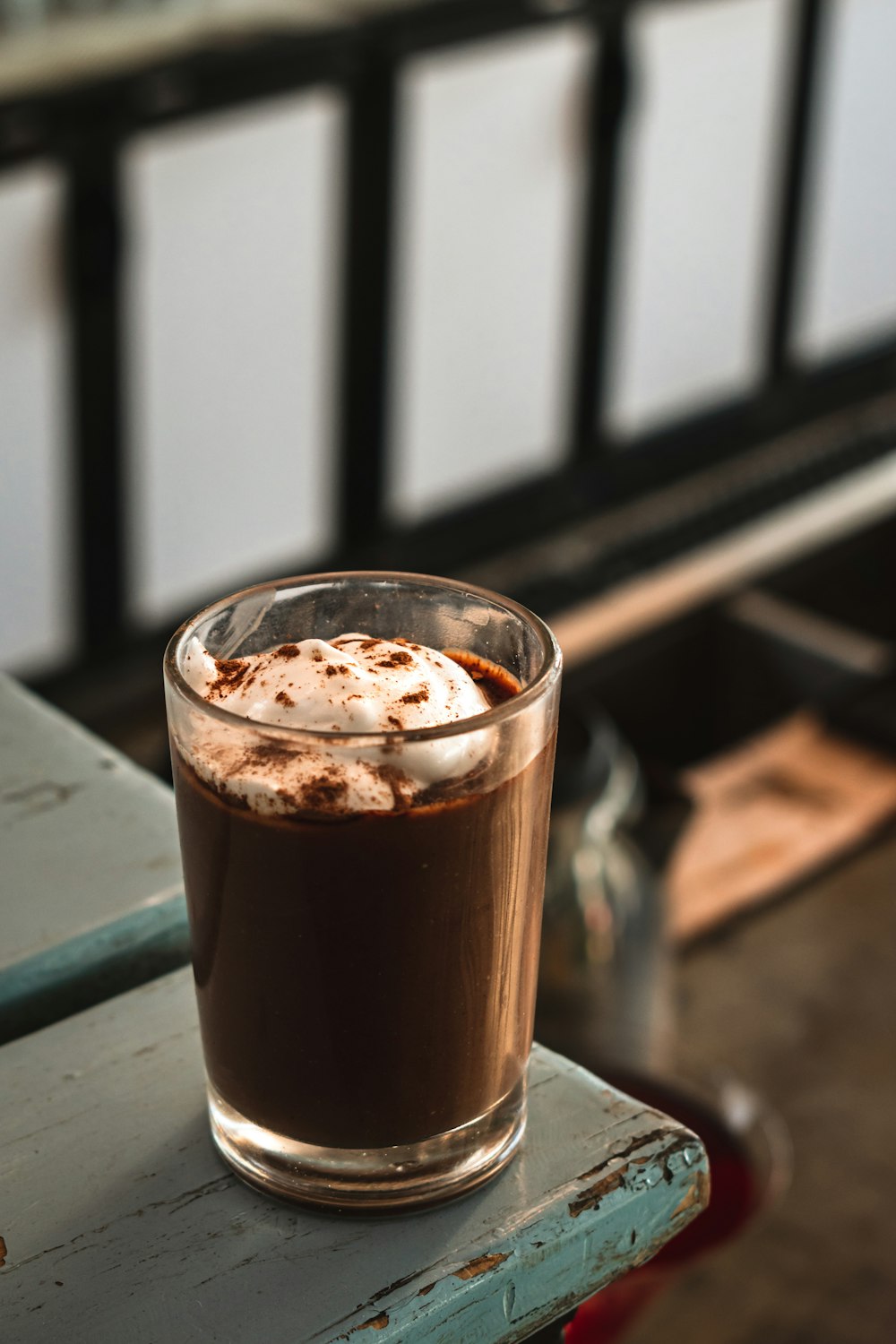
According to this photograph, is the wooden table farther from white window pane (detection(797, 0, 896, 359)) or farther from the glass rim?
white window pane (detection(797, 0, 896, 359))

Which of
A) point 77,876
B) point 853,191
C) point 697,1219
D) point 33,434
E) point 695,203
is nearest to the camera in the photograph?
point 77,876

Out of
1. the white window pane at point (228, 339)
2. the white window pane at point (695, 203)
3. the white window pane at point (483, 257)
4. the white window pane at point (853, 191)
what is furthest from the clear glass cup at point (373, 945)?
the white window pane at point (853, 191)

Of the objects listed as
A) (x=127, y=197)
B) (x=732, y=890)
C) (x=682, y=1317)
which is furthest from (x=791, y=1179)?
(x=127, y=197)

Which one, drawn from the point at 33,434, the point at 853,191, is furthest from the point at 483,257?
the point at 853,191

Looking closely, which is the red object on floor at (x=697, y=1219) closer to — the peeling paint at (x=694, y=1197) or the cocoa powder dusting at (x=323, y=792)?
the peeling paint at (x=694, y=1197)

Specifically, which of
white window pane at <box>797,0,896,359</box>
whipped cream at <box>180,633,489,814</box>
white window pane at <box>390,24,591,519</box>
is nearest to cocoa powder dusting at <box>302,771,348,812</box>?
whipped cream at <box>180,633,489,814</box>

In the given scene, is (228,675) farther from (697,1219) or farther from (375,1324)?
(697,1219)

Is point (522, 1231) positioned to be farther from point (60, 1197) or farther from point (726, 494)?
point (726, 494)
